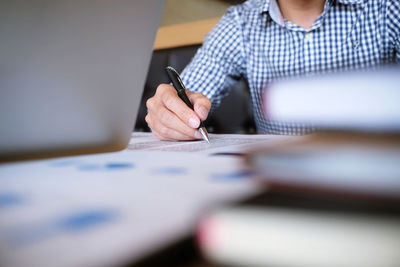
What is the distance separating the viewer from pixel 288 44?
28.8 inches

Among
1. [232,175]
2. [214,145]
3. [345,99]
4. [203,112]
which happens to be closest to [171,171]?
[232,175]

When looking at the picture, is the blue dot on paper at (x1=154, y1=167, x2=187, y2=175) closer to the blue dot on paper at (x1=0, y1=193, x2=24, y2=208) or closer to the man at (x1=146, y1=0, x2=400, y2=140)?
the blue dot on paper at (x1=0, y1=193, x2=24, y2=208)

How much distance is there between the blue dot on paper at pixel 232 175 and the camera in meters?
0.14

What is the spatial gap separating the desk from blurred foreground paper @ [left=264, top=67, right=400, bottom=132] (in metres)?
0.53

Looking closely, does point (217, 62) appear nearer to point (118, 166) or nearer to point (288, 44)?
point (288, 44)

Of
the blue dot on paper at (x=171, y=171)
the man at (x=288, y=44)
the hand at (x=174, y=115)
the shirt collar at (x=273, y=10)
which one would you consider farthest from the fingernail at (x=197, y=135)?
the shirt collar at (x=273, y=10)

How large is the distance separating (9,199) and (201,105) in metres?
0.34

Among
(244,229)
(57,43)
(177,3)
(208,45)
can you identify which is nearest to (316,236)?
(244,229)

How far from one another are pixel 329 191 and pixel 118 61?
0.59ft

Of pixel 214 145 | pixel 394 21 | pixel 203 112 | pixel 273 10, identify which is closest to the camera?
pixel 214 145

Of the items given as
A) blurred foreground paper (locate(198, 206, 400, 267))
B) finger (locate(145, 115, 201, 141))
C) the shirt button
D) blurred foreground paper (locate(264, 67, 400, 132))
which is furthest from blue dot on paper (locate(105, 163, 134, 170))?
the shirt button

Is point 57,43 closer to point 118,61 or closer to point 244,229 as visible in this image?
point 118,61

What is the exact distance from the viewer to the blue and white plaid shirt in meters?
0.66

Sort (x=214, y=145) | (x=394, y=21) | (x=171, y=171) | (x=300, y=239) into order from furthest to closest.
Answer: (x=394, y=21), (x=214, y=145), (x=171, y=171), (x=300, y=239)
